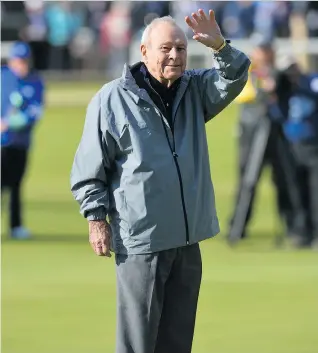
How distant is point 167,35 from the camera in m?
6.64

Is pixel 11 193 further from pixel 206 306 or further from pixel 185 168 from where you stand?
pixel 185 168

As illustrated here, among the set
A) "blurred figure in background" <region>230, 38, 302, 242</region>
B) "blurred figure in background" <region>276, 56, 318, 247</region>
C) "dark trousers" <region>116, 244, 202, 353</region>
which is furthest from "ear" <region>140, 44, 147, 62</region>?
"blurred figure in background" <region>276, 56, 318, 247</region>

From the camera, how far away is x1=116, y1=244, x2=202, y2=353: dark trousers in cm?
674

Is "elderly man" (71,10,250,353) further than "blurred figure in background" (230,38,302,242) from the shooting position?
No

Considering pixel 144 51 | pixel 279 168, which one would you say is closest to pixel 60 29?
pixel 279 168

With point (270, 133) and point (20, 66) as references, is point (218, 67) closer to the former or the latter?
point (270, 133)

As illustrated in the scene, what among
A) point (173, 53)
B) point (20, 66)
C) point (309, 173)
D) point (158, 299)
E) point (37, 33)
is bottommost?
point (158, 299)

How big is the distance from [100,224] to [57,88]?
2668cm

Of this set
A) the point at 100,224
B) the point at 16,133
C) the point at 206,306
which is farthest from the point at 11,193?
the point at 100,224

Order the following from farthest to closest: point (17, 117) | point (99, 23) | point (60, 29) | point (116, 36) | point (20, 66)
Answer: point (99, 23) < point (60, 29) < point (116, 36) < point (20, 66) < point (17, 117)

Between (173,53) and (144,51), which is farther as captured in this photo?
(144,51)

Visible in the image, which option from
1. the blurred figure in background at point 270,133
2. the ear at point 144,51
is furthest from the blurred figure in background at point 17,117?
the ear at point 144,51

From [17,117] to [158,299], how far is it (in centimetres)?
786

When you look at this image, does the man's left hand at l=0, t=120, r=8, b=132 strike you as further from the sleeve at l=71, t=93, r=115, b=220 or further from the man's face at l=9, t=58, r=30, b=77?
the sleeve at l=71, t=93, r=115, b=220
